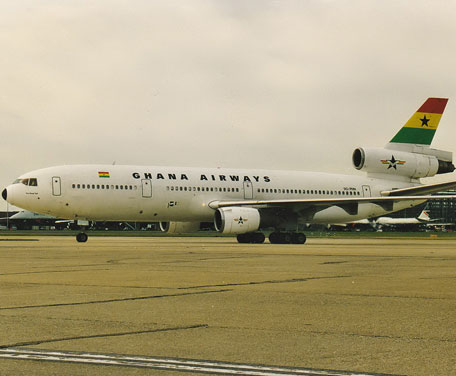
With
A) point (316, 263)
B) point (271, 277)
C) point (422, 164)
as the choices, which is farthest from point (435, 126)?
point (271, 277)

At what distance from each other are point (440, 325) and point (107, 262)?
10121 millimetres

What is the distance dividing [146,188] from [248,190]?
5.75 meters

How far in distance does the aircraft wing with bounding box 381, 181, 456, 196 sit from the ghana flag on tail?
3740 mm

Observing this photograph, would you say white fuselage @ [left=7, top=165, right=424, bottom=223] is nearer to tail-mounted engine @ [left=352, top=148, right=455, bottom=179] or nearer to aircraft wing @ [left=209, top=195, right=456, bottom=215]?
aircraft wing @ [left=209, top=195, right=456, bottom=215]

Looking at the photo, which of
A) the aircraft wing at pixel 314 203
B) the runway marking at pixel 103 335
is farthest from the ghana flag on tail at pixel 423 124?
the runway marking at pixel 103 335

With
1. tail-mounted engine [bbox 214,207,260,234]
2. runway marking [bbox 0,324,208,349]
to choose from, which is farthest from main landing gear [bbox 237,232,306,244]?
runway marking [bbox 0,324,208,349]

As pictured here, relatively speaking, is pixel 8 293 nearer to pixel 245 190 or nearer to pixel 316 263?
pixel 316 263

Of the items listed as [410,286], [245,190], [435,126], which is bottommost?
[410,286]

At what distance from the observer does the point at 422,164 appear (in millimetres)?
39062

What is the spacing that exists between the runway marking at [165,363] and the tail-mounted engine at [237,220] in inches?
1017

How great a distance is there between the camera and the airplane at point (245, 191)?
30719 millimetres

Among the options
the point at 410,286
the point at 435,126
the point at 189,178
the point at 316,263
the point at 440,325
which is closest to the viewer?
the point at 440,325

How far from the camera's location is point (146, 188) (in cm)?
3180

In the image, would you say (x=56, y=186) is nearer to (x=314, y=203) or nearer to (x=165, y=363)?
(x=314, y=203)
